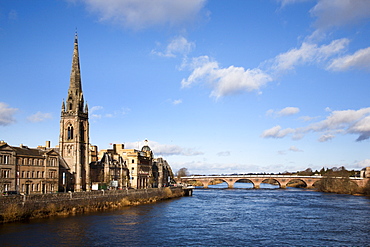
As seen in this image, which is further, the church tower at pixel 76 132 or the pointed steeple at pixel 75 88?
the pointed steeple at pixel 75 88

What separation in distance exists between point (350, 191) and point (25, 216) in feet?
408

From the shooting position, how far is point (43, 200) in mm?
68250

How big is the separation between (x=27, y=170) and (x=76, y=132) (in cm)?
2214

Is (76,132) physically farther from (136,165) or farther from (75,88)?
(136,165)

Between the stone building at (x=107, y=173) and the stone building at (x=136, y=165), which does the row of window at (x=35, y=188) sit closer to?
the stone building at (x=107, y=173)

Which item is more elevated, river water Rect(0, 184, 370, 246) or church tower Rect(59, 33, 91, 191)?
church tower Rect(59, 33, 91, 191)

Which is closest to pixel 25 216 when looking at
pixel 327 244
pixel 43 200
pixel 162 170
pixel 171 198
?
pixel 43 200

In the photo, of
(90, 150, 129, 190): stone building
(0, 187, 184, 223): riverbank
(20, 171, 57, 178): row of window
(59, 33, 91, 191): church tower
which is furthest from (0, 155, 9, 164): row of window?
(90, 150, 129, 190): stone building

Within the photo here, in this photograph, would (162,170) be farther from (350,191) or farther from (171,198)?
(350,191)

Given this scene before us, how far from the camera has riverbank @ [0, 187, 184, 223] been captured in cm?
6050

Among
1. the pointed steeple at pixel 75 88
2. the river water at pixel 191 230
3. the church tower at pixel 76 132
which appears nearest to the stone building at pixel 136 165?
the church tower at pixel 76 132

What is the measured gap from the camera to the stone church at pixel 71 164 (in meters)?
82.8

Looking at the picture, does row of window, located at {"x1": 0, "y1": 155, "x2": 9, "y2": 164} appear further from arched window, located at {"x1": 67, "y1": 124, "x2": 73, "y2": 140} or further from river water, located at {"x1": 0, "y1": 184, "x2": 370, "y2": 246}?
arched window, located at {"x1": 67, "y1": 124, "x2": 73, "y2": 140}

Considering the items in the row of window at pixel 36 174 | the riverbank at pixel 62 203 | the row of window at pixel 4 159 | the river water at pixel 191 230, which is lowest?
the river water at pixel 191 230
